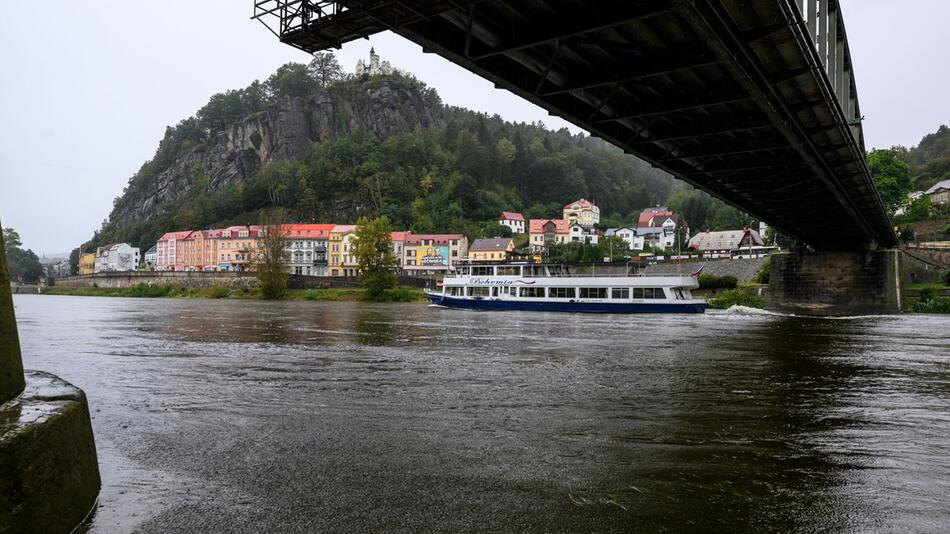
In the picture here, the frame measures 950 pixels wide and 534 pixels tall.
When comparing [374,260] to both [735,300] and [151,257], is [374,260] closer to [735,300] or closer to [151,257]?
[735,300]

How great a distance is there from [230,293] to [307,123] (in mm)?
102477

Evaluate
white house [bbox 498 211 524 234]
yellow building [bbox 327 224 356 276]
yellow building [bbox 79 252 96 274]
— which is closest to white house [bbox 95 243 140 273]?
yellow building [bbox 79 252 96 274]

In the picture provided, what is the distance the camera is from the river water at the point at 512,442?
17.3 feet

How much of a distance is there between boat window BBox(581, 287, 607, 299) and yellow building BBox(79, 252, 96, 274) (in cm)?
16499

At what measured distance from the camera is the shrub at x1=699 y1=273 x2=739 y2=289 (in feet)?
215

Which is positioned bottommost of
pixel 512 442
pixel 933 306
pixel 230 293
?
pixel 933 306

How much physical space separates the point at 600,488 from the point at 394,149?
515 feet

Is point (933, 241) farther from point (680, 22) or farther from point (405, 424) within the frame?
point (405, 424)

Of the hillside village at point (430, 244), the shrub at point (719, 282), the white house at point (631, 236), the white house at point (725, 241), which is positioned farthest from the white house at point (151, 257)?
the shrub at point (719, 282)

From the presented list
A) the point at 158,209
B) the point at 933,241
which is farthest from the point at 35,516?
the point at 158,209

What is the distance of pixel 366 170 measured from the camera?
494 ft

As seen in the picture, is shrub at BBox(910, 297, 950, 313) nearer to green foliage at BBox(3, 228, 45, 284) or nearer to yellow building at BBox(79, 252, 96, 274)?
green foliage at BBox(3, 228, 45, 284)

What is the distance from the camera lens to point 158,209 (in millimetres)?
189750

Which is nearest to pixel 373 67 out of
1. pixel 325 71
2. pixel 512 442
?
pixel 325 71
